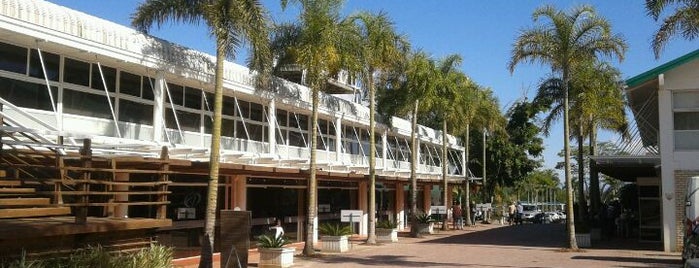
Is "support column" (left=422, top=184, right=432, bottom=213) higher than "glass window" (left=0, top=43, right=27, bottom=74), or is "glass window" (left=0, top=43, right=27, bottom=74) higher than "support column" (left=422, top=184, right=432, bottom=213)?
"glass window" (left=0, top=43, right=27, bottom=74)

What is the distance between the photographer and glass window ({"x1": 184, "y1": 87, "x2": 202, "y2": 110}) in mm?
20828

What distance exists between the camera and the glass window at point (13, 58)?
1500 centimetres

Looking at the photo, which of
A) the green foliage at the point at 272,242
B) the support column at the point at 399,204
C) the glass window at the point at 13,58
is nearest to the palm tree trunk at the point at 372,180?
the green foliage at the point at 272,242

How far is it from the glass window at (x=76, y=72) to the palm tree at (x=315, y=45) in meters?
6.39

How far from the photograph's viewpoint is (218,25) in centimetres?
1670

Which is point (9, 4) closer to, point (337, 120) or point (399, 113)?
point (337, 120)

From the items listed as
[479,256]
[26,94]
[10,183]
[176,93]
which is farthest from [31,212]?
[479,256]

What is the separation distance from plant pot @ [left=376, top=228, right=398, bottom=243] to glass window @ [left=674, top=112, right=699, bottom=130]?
37.3 ft

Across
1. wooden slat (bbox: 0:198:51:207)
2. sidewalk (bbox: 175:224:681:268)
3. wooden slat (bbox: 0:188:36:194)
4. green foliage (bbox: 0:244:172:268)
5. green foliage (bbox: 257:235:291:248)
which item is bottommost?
sidewalk (bbox: 175:224:681:268)

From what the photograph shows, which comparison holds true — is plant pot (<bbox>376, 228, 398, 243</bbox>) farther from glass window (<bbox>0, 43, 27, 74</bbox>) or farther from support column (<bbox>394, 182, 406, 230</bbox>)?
glass window (<bbox>0, 43, 27, 74</bbox>)

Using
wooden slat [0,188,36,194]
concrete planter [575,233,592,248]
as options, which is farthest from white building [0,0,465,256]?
concrete planter [575,233,592,248]

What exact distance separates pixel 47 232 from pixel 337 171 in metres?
18.6

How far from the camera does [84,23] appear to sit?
16234mm

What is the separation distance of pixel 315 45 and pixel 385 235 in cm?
1068
